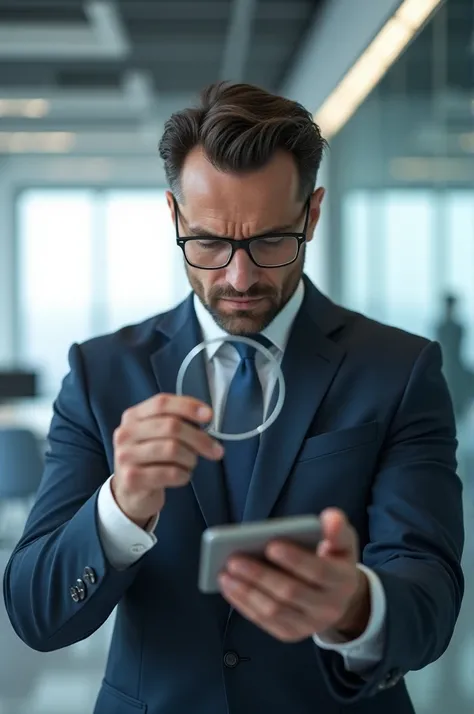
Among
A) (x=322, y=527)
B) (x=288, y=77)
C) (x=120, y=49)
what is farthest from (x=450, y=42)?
(x=288, y=77)

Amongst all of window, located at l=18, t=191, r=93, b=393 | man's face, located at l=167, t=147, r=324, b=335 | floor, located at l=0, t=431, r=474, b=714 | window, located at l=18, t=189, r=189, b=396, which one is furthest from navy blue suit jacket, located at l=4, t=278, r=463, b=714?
window, located at l=18, t=191, r=93, b=393

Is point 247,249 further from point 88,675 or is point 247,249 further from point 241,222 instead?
point 88,675

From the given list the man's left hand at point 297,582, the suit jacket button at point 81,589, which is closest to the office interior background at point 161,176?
the suit jacket button at point 81,589

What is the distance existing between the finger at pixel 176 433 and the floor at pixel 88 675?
332 cm

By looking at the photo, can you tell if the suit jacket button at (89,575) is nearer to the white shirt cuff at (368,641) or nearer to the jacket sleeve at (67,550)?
the jacket sleeve at (67,550)

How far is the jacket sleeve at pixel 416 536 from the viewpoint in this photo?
4.94ft

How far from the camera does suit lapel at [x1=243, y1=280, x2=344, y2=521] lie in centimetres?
175

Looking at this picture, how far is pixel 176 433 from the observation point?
1.38 m

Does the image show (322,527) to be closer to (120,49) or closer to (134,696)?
(134,696)

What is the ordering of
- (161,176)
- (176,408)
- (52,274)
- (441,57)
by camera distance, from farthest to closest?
(52,274) < (161,176) < (441,57) < (176,408)

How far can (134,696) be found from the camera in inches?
71.1

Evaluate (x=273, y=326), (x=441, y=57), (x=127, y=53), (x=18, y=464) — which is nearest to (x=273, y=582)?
(x=273, y=326)

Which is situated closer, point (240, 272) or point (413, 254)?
point (240, 272)

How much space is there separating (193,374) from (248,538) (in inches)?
24.7
